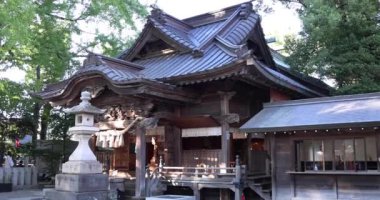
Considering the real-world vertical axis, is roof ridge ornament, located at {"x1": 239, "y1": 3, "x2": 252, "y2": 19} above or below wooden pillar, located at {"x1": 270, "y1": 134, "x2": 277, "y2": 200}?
above

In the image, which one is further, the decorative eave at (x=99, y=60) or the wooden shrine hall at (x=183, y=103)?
the decorative eave at (x=99, y=60)

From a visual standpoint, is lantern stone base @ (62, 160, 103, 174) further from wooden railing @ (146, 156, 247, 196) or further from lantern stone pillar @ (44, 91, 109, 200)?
wooden railing @ (146, 156, 247, 196)

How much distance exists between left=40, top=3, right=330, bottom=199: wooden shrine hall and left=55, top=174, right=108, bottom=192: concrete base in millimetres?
2686

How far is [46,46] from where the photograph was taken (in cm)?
1850

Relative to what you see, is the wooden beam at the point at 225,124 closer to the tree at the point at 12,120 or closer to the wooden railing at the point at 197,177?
the wooden railing at the point at 197,177

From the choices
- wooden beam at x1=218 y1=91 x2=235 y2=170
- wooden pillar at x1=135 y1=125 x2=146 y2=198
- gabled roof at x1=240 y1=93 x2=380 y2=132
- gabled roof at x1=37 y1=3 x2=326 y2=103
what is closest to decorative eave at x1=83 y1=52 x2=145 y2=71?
gabled roof at x1=37 y1=3 x2=326 y2=103

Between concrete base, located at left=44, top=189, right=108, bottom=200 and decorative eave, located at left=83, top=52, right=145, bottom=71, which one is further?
decorative eave, located at left=83, top=52, right=145, bottom=71

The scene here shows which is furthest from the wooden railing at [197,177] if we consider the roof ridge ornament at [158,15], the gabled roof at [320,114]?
the roof ridge ornament at [158,15]

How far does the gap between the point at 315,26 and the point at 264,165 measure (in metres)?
6.35

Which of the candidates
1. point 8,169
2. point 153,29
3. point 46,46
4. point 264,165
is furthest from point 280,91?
point 8,169

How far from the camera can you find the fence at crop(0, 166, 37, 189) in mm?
18817

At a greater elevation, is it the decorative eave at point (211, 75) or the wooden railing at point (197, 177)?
the decorative eave at point (211, 75)

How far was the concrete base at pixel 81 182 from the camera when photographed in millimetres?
10305

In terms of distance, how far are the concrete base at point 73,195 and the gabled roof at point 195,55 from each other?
11.8 ft
